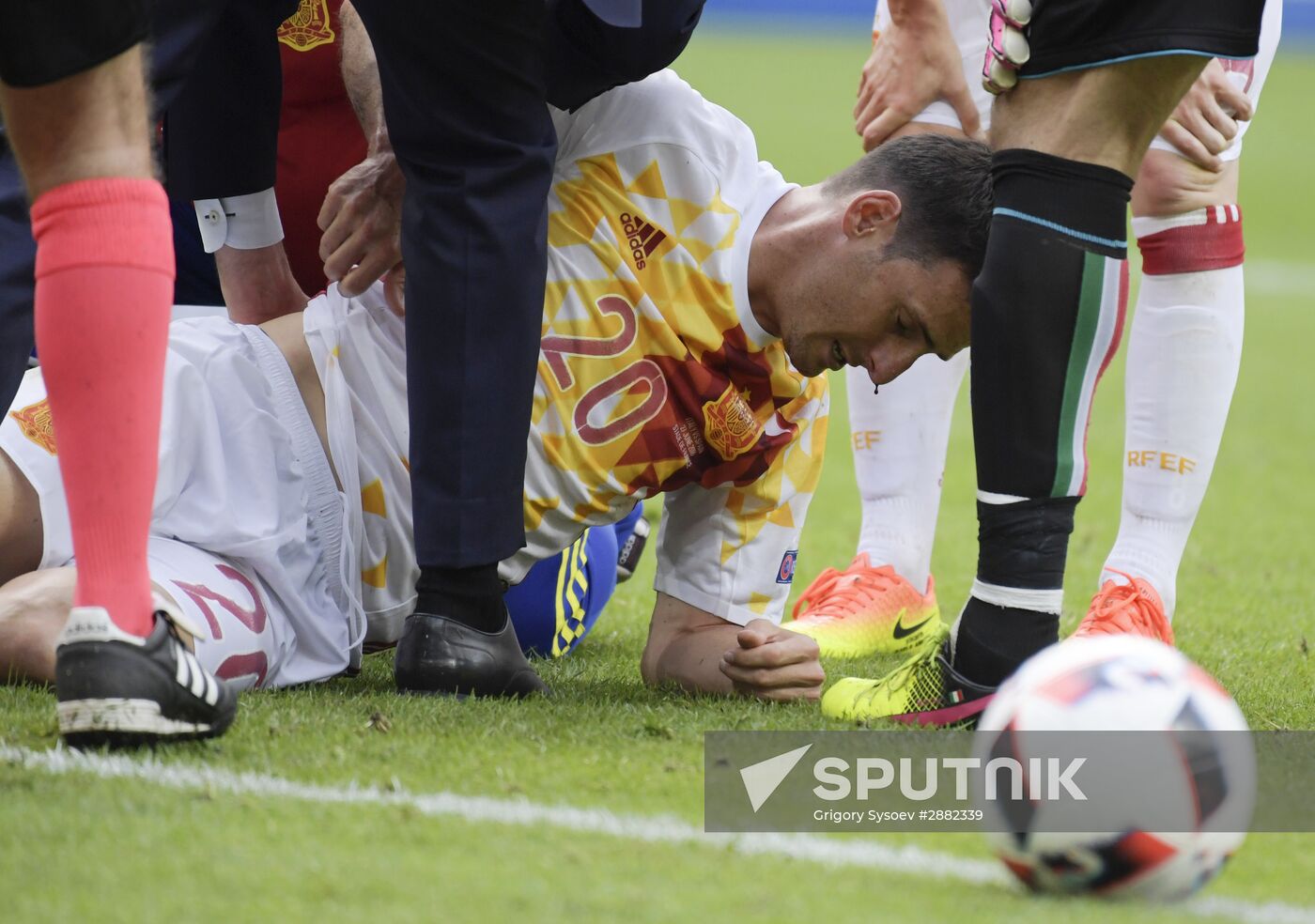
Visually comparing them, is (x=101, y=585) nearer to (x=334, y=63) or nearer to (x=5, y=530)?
(x=5, y=530)

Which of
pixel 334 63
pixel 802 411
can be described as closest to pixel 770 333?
pixel 802 411

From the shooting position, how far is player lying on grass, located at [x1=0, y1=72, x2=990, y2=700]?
8.50 feet

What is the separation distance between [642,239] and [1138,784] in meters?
1.40

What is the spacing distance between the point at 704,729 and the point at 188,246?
1946mm

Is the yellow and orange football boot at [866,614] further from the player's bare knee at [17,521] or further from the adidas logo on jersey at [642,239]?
the player's bare knee at [17,521]

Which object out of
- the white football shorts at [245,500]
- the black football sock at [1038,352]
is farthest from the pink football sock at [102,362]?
the black football sock at [1038,352]

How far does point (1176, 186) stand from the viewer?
9.64 ft

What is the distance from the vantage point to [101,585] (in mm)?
1927

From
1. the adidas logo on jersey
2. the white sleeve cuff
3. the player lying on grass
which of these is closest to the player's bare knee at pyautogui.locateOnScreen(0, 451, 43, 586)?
the player lying on grass

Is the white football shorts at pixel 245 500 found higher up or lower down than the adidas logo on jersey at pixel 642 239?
lower down

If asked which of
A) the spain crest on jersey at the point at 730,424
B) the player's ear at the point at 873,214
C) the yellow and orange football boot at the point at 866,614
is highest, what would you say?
the player's ear at the point at 873,214

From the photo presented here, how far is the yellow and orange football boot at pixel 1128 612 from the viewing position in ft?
9.15

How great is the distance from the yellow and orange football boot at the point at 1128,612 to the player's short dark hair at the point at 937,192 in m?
0.68

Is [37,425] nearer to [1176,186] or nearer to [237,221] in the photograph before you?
[237,221]
